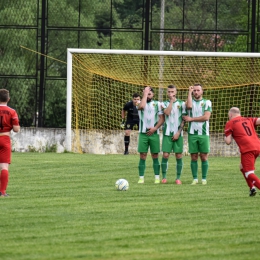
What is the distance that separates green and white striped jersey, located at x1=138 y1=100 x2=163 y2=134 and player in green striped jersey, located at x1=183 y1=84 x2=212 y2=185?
0.55 m

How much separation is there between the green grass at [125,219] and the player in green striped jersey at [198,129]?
424 millimetres

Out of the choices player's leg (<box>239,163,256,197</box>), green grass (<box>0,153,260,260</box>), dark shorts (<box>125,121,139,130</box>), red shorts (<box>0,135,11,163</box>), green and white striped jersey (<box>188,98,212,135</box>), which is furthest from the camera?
dark shorts (<box>125,121,139,130</box>)

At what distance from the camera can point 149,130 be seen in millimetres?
14992

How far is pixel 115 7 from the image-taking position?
4406 cm

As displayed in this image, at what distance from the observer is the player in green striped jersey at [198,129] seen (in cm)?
1479

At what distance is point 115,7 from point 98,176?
28.8 m

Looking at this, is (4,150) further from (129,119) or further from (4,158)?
(129,119)

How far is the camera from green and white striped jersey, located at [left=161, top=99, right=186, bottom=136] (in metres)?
15.0

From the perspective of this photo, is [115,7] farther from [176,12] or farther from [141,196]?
[141,196]

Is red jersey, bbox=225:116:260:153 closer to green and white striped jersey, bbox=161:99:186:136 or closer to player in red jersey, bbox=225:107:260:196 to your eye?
player in red jersey, bbox=225:107:260:196

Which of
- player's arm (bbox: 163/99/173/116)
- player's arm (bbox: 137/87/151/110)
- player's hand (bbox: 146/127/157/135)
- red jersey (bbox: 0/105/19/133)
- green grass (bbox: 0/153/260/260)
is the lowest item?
green grass (bbox: 0/153/260/260)

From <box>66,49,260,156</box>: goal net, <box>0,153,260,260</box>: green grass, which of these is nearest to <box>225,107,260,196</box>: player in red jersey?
<box>0,153,260,260</box>: green grass

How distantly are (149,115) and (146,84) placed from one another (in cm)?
925

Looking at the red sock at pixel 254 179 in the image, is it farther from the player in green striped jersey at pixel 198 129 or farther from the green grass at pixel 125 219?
the player in green striped jersey at pixel 198 129
